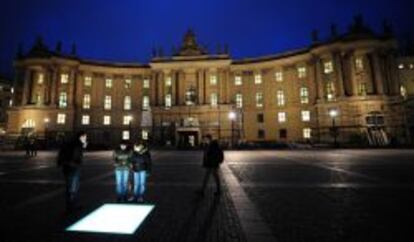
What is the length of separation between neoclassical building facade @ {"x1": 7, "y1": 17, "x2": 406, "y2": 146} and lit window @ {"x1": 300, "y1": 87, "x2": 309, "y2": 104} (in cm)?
23

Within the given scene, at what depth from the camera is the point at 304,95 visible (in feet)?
186

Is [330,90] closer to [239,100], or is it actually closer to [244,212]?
[239,100]

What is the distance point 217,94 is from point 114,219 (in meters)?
54.0

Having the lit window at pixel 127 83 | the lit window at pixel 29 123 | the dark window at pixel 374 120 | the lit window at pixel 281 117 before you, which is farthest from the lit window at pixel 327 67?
the lit window at pixel 29 123

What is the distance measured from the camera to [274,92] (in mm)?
59500

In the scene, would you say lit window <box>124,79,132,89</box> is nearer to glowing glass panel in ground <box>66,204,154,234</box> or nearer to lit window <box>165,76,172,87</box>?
lit window <box>165,76,172,87</box>

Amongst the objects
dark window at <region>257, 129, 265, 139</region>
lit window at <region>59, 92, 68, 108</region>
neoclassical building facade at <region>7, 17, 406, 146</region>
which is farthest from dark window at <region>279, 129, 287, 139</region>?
lit window at <region>59, 92, 68, 108</region>

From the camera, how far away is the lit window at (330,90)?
50.8 metres

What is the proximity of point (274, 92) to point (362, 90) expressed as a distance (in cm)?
1781

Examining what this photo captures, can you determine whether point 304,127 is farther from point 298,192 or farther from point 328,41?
point 298,192

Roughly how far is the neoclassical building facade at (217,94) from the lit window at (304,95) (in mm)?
231

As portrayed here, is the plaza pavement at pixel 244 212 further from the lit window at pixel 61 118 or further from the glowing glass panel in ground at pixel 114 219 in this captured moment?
the lit window at pixel 61 118

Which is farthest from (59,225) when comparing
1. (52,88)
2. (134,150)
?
(52,88)

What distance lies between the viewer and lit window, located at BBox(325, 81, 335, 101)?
50750 mm
